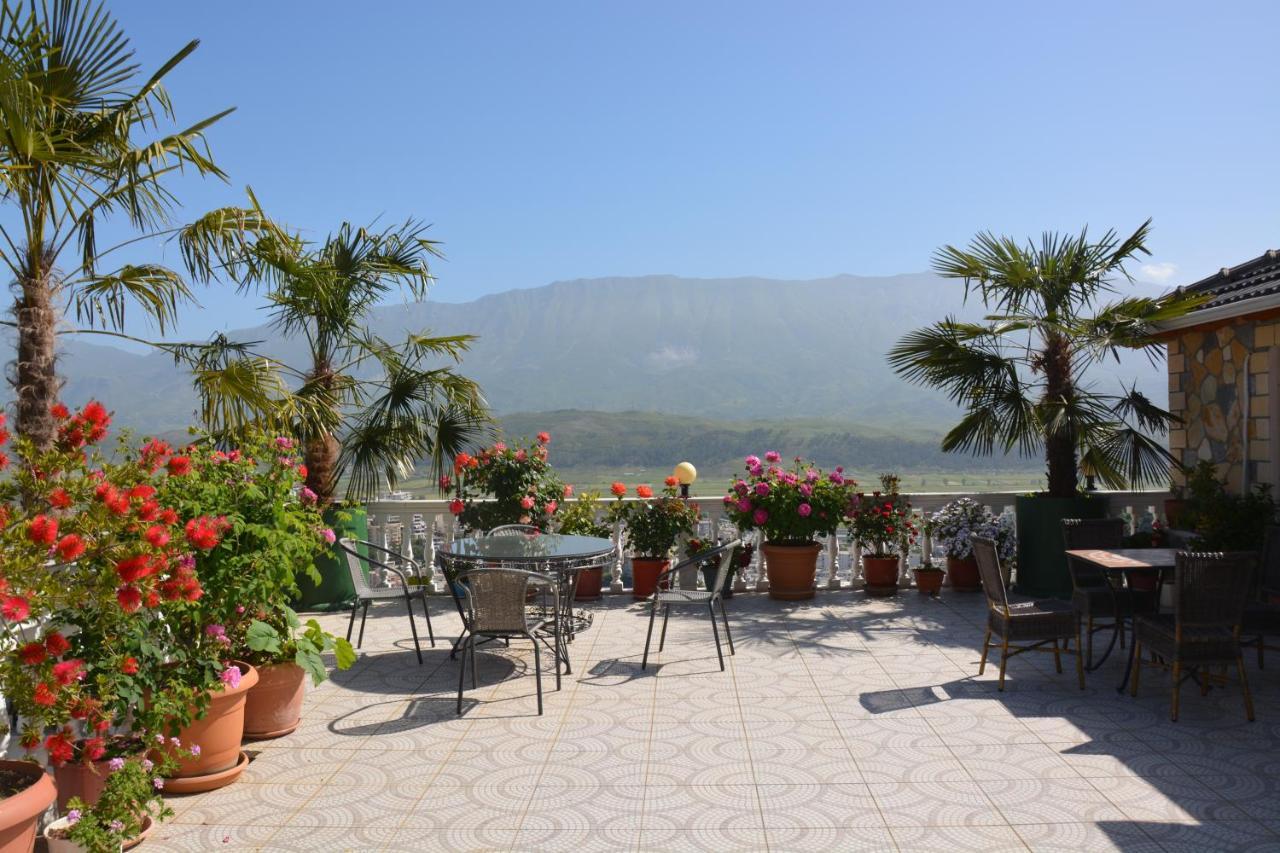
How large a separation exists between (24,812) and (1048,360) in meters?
7.24

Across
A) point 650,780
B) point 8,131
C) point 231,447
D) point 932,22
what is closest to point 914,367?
point 932,22

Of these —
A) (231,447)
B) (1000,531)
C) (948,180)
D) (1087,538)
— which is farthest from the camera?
(948,180)

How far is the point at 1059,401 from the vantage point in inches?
283

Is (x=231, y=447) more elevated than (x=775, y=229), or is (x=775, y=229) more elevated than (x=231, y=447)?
(x=775, y=229)

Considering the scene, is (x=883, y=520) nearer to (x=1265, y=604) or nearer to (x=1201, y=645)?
(x=1265, y=604)

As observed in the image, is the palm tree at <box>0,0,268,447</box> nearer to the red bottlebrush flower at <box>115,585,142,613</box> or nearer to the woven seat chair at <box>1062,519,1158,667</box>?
the red bottlebrush flower at <box>115,585,142,613</box>

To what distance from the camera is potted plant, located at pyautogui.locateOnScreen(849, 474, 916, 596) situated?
762 cm

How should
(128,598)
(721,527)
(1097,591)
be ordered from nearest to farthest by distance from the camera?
1. (128,598)
2. (1097,591)
3. (721,527)

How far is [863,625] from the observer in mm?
6621

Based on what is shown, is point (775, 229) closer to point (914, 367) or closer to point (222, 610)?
point (914, 367)

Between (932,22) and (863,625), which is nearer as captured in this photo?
(863,625)

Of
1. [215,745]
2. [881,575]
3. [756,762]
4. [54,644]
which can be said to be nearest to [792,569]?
[881,575]

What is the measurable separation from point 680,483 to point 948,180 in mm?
13228

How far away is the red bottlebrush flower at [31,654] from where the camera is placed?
2396mm
